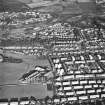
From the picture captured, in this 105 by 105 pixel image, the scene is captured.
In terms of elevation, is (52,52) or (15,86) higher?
(52,52)

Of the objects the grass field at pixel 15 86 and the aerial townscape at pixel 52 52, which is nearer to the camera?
the grass field at pixel 15 86

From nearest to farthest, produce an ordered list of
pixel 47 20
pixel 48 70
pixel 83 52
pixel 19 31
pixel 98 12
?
pixel 48 70
pixel 83 52
pixel 19 31
pixel 47 20
pixel 98 12

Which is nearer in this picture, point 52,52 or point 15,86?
point 15,86

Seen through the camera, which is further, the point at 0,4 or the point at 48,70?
the point at 0,4

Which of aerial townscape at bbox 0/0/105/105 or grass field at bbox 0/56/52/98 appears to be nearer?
grass field at bbox 0/56/52/98

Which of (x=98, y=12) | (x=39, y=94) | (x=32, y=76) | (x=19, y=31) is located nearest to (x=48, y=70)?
(x=32, y=76)

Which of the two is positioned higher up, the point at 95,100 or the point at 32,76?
the point at 32,76

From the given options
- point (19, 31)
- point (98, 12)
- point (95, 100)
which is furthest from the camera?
point (98, 12)

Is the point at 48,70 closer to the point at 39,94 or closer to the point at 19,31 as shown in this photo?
the point at 39,94
